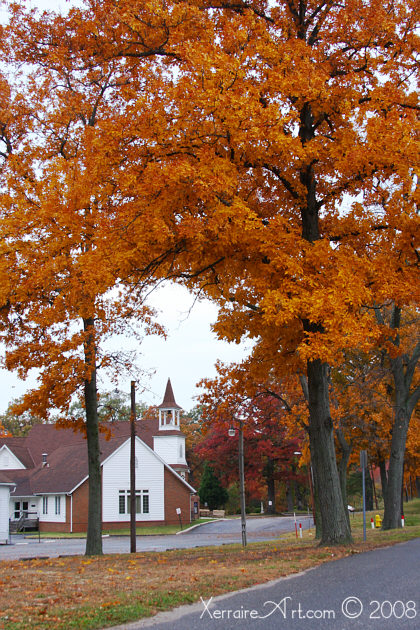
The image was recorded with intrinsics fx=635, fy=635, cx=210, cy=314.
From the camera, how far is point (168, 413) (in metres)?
54.6

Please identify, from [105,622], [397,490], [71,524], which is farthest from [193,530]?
[105,622]

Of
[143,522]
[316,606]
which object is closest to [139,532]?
[143,522]

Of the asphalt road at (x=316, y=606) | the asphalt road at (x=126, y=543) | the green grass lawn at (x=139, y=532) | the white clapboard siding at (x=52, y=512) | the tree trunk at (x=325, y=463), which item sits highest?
the tree trunk at (x=325, y=463)

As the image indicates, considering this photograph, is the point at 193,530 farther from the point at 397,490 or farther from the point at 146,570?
the point at 146,570

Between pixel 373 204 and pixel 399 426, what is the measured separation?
1080cm

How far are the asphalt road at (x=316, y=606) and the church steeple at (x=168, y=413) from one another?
46.3 meters

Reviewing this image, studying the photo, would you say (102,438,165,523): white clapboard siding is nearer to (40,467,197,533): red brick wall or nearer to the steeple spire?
(40,467,197,533): red brick wall

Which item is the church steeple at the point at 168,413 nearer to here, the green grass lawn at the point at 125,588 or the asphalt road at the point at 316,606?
the green grass lawn at the point at 125,588

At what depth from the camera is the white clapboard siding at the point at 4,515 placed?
117 feet

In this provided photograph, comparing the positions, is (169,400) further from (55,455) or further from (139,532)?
(139,532)


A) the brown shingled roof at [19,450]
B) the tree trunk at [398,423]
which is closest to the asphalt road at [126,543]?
the tree trunk at [398,423]

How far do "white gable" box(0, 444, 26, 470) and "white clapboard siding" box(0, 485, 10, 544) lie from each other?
15447 millimetres

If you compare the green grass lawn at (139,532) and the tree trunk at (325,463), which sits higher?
the tree trunk at (325,463)

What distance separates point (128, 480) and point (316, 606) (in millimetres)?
41109
